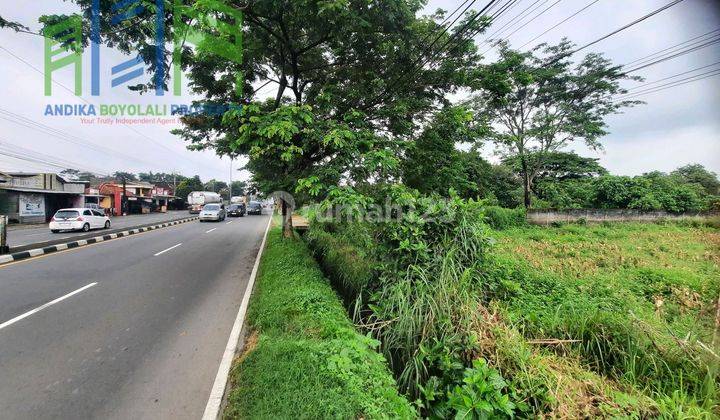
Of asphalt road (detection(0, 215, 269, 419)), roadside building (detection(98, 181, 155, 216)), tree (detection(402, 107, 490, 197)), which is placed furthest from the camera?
roadside building (detection(98, 181, 155, 216))

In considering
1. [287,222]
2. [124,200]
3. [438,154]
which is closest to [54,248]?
[287,222]

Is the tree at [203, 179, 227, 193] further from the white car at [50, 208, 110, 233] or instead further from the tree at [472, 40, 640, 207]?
the tree at [472, 40, 640, 207]

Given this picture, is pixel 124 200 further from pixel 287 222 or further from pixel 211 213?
pixel 287 222

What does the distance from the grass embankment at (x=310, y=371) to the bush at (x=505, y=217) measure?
14.7 meters

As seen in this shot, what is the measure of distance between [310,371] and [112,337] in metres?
3.25

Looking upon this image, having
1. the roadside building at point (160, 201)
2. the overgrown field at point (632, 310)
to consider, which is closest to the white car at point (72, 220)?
the overgrown field at point (632, 310)

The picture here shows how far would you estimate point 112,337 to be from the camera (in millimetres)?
4148

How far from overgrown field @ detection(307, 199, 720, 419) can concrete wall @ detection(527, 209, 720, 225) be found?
12307mm

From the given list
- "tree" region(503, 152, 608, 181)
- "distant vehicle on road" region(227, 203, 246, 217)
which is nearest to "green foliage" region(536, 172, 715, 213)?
"tree" region(503, 152, 608, 181)

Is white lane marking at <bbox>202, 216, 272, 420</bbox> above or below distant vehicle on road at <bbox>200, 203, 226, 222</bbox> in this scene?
below

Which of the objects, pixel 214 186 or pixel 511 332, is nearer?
pixel 511 332

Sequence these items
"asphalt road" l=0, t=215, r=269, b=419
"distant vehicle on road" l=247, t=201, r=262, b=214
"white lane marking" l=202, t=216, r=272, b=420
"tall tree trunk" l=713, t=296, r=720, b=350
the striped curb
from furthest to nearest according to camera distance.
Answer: "distant vehicle on road" l=247, t=201, r=262, b=214 → the striped curb → "asphalt road" l=0, t=215, r=269, b=419 → "white lane marking" l=202, t=216, r=272, b=420 → "tall tree trunk" l=713, t=296, r=720, b=350

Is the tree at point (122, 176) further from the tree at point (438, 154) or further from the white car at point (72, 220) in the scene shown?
the tree at point (438, 154)

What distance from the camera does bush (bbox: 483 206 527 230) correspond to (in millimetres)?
16891
